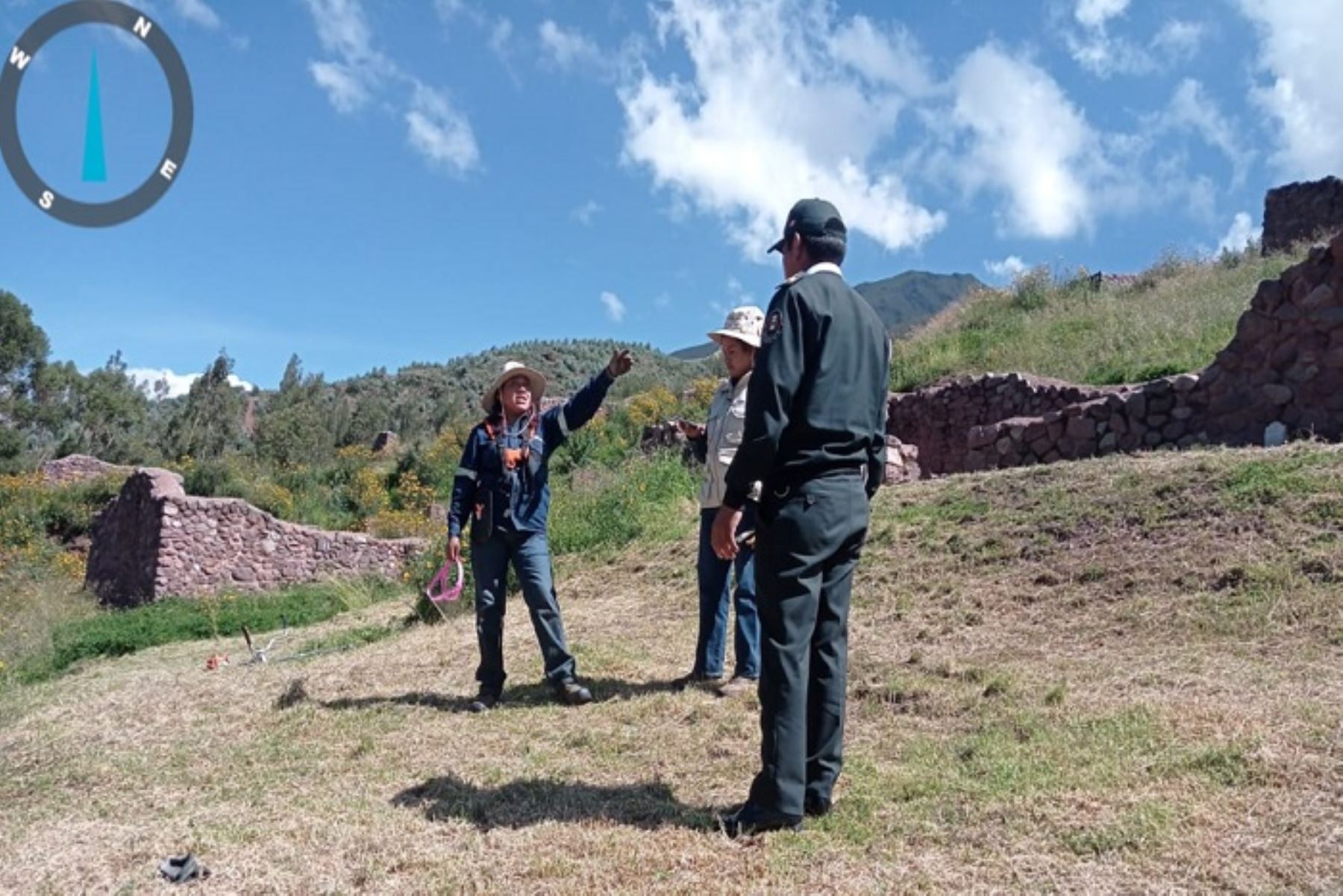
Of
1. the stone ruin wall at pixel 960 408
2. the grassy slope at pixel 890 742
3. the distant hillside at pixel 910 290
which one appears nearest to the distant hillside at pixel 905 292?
the distant hillside at pixel 910 290

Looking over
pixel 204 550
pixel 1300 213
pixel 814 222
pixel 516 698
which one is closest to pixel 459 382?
pixel 204 550

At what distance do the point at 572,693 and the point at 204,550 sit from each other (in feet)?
39.5

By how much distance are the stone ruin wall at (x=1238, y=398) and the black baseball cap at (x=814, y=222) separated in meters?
6.28

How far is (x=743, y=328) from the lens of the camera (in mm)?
4840

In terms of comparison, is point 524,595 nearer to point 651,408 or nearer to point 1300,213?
point 651,408

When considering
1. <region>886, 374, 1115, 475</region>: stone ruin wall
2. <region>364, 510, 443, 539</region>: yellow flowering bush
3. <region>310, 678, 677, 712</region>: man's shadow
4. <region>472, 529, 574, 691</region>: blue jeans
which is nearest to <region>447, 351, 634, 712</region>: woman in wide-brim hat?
<region>472, 529, 574, 691</region>: blue jeans

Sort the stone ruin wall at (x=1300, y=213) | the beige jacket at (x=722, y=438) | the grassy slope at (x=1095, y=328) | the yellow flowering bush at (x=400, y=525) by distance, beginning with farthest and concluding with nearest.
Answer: the yellow flowering bush at (x=400, y=525) → the stone ruin wall at (x=1300, y=213) → the grassy slope at (x=1095, y=328) → the beige jacket at (x=722, y=438)

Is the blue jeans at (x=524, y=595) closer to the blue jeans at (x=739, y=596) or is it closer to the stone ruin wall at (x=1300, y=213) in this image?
the blue jeans at (x=739, y=596)

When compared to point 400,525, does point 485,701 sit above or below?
below

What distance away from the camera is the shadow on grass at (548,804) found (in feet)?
11.4

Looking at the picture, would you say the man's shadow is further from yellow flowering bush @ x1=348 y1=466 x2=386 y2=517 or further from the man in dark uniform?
yellow flowering bush @ x1=348 y1=466 x2=386 y2=517

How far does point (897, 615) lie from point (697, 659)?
5.34ft

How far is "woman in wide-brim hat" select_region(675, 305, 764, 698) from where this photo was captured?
481cm

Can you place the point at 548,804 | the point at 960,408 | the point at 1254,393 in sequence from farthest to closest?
1. the point at 960,408
2. the point at 1254,393
3. the point at 548,804
